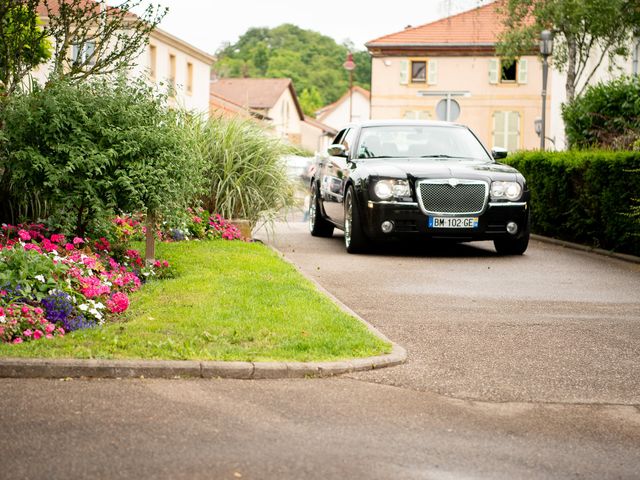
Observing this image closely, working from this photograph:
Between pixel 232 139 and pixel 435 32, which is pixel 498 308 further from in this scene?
pixel 435 32

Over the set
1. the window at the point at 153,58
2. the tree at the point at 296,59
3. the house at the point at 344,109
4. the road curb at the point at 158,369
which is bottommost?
the road curb at the point at 158,369

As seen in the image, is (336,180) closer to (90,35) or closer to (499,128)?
(90,35)

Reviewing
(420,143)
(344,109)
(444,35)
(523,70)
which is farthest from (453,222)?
(344,109)

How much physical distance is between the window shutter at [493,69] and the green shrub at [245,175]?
5190 centimetres

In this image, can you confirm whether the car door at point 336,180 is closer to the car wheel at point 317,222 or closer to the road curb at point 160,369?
the car wheel at point 317,222

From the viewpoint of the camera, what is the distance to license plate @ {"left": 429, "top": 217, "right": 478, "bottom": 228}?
13.8m

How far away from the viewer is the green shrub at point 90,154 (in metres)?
9.77

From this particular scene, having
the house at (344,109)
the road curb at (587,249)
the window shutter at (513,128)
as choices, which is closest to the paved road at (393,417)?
the road curb at (587,249)

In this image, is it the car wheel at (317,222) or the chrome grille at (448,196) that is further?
the car wheel at (317,222)

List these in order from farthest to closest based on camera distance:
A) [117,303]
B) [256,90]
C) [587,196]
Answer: [256,90] → [587,196] → [117,303]

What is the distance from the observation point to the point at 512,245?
14703mm

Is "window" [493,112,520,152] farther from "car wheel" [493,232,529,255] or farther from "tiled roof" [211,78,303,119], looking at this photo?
"car wheel" [493,232,529,255]

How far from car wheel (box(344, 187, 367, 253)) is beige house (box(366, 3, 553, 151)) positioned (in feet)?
167

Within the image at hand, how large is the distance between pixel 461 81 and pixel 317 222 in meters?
49.4
